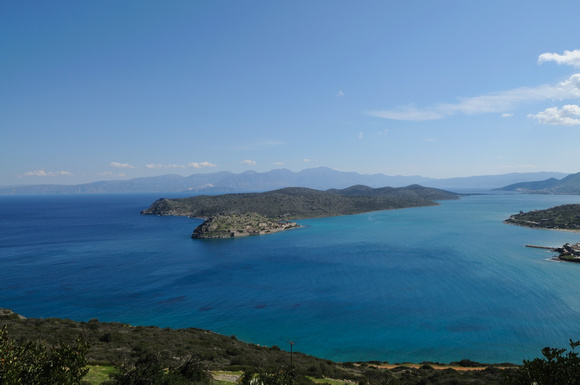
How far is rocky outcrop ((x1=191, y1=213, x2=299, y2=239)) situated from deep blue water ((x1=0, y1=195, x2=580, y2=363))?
16.0 m

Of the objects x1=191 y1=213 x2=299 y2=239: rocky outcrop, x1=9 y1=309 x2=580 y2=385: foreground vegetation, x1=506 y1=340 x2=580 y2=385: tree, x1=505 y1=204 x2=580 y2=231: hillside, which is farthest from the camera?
x1=505 y1=204 x2=580 y2=231: hillside

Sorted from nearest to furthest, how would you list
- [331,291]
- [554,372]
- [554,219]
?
1. [554,372]
2. [331,291]
3. [554,219]

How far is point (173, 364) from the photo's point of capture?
680 inches

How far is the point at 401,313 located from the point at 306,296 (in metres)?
14.1

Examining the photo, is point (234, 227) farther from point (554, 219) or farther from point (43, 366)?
point (554, 219)

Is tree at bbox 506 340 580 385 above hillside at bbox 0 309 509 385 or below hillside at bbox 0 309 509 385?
above

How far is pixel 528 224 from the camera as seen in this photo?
12344 cm

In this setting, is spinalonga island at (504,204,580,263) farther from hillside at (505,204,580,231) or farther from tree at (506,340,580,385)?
tree at (506,340,580,385)

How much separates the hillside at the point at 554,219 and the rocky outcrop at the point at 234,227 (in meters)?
93.7

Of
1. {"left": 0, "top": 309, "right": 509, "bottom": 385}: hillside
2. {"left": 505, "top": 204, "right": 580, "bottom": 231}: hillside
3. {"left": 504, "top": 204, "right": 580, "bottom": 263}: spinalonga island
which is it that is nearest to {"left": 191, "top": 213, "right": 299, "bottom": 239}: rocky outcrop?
{"left": 0, "top": 309, "right": 509, "bottom": 385}: hillside

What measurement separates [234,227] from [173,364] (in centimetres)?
10416

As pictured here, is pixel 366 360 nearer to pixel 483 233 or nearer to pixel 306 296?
pixel 306 296

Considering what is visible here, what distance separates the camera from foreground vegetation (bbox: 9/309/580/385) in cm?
912

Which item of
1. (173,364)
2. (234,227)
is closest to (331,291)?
(173,364)
